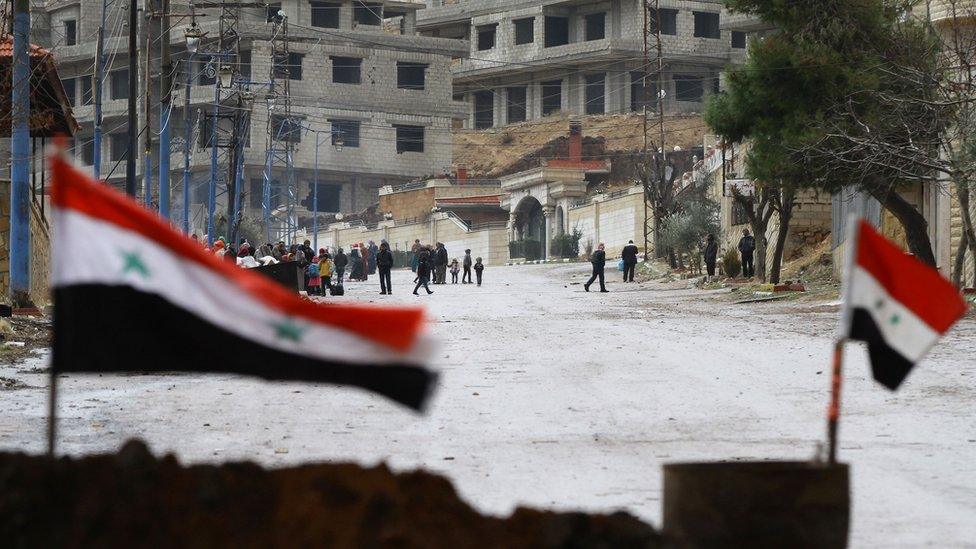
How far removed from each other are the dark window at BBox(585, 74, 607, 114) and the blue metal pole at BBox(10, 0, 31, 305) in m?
85.7

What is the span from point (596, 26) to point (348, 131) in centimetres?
2108

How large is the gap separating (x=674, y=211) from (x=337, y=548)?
5722 cm

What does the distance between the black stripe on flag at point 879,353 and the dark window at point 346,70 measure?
303 feet

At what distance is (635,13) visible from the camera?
348ft

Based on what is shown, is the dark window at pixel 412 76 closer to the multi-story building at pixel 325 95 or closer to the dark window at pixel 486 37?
the multi-story building at pixel 325 95

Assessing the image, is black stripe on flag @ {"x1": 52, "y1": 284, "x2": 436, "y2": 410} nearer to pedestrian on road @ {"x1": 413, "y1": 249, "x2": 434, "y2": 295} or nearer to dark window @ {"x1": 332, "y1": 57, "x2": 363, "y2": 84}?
pedestrian on road @ {"x1": 413, "y1": 249, "x2": 434, "y2": 295}

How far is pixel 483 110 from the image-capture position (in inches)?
4547

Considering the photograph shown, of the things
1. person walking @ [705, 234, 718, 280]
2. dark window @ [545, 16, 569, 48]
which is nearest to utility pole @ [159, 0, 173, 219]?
person walking @ [705, 234, 718, 280]

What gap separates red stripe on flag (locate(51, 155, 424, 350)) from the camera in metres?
4.66

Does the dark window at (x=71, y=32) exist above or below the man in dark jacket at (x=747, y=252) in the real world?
above

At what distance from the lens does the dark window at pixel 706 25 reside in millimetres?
110562

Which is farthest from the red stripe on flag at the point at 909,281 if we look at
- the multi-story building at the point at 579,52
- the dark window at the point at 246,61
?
the multi-story building at the point at 579,52

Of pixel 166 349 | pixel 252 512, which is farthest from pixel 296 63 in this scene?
pixel 252 512

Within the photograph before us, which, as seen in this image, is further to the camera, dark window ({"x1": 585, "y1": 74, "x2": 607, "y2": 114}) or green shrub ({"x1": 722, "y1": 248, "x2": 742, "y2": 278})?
dark window ({"x1": 585, "y1": 74, "x2": 607, "y2": 114})
